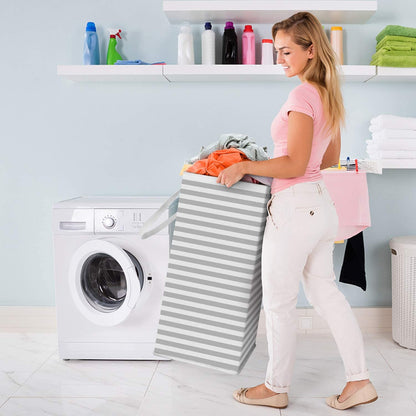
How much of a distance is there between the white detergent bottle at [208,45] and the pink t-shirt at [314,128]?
1020 millimetres

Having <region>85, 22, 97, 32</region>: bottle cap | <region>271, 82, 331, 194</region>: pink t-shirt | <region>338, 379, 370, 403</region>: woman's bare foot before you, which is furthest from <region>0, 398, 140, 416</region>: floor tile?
<region>85, 22, 97, 32</region>: bottle cap

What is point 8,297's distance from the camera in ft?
10.4

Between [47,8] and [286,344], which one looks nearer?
[286,344]

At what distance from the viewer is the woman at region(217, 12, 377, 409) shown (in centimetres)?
188

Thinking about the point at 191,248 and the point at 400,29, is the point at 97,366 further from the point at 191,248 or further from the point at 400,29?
the point at 400,29

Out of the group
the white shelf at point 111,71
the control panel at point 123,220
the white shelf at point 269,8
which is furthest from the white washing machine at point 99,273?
the white shelf at point 269,8

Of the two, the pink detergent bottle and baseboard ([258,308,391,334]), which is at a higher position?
the pink detergent bottle

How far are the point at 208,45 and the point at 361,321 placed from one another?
170 centimetres

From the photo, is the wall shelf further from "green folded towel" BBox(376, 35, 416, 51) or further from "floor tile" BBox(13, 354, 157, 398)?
"floor tile" BBox(13, 354, 157, 398)

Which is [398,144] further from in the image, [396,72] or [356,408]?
[356,408]

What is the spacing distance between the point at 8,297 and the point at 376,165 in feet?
6.99

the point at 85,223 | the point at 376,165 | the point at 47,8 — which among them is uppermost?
the point at 47,8

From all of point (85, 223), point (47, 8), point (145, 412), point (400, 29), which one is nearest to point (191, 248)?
point (145, 412)

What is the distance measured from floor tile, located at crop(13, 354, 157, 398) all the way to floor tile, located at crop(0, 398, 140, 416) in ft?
0.16
